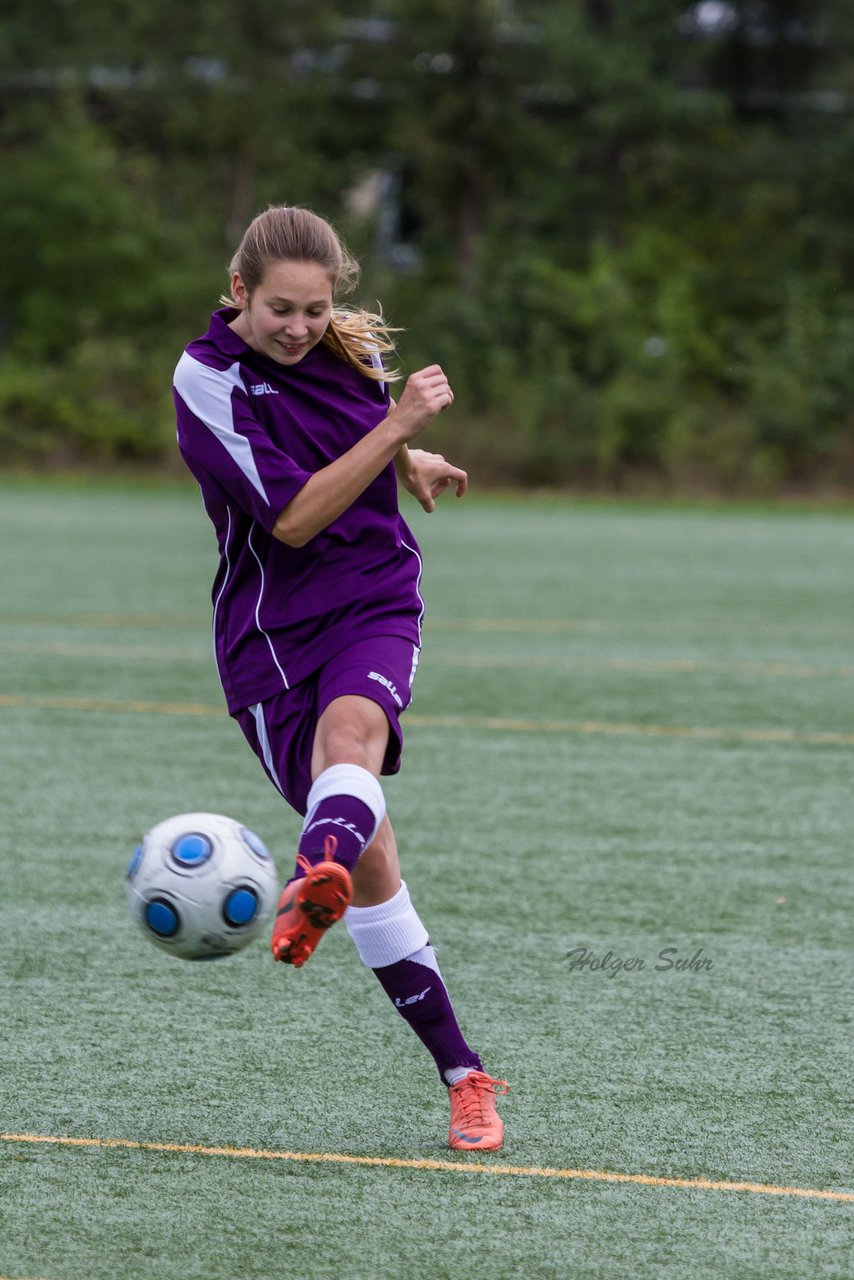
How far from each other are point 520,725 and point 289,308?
5077mm

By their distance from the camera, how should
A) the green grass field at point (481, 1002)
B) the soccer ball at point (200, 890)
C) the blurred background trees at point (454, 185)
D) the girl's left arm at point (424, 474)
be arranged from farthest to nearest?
the blurred background trees at point (454, 185) < the girl's left arm at point (424, 474) < the soccer ball at point (200, 890) < the green grass field at point (481, 1002)

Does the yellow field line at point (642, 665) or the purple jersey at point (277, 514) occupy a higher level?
the purple jersey at point (277, 514)

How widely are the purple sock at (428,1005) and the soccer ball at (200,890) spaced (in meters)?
0.36

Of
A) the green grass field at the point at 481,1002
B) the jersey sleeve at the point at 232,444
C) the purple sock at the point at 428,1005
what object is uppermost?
the jersey sleeve at the point at 232,444

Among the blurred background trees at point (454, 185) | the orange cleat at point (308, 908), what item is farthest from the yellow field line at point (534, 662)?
the blurred background trees at point (454, 185)

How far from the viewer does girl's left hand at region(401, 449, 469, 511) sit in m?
3.53

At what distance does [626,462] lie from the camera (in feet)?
87.6

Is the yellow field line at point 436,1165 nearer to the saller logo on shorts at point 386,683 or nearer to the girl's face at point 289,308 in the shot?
the saller logo on shorts at point 386,683

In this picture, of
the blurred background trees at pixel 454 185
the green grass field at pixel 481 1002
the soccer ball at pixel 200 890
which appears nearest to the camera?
the green grass field at pixel 481 1002

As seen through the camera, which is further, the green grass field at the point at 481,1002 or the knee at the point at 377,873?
the knee at the point at 377,873

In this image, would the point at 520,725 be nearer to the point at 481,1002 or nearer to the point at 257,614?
the point at 481,1002

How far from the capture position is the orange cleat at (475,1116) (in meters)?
3.17

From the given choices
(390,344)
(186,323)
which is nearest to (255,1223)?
(390,344)

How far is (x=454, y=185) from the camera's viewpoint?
31766mm
